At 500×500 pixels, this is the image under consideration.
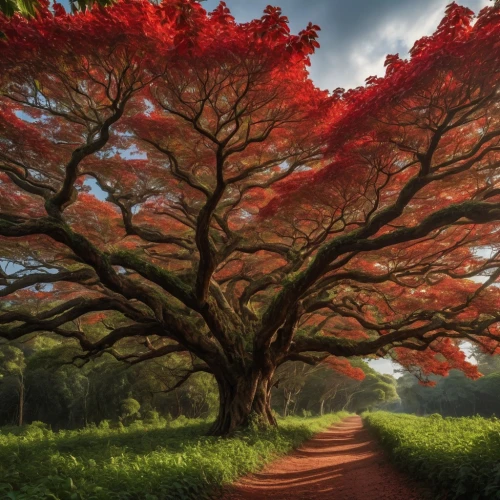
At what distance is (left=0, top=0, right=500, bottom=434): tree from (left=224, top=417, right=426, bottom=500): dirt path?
105 inches

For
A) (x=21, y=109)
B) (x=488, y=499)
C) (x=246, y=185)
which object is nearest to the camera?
(x=488, y=499)

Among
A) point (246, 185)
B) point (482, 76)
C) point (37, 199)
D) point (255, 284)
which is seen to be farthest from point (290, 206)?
point (37, 199)

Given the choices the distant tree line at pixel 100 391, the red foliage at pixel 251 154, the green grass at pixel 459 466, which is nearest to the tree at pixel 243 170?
the red foliage at pixel 251 154

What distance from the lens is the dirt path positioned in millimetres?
6367

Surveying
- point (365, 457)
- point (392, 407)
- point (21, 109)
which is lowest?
point (392, 407)

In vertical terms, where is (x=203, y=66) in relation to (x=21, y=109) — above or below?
below

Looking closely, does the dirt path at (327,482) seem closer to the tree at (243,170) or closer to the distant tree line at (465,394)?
the tree at (243,170)

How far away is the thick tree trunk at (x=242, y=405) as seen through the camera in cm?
1129

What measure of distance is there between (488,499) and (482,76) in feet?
21.8

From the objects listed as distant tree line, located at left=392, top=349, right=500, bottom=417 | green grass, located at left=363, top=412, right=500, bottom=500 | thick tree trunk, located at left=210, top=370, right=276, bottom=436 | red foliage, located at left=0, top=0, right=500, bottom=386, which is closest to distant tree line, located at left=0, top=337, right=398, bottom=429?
thick tree trunk, located at left=210, top=370, right=276, bottom=436

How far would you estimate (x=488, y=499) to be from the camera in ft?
14.6

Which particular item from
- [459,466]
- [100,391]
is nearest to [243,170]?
[459,466]

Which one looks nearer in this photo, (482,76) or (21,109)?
(482,76)

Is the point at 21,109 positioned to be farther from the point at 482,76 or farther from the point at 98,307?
the point at 482,76
